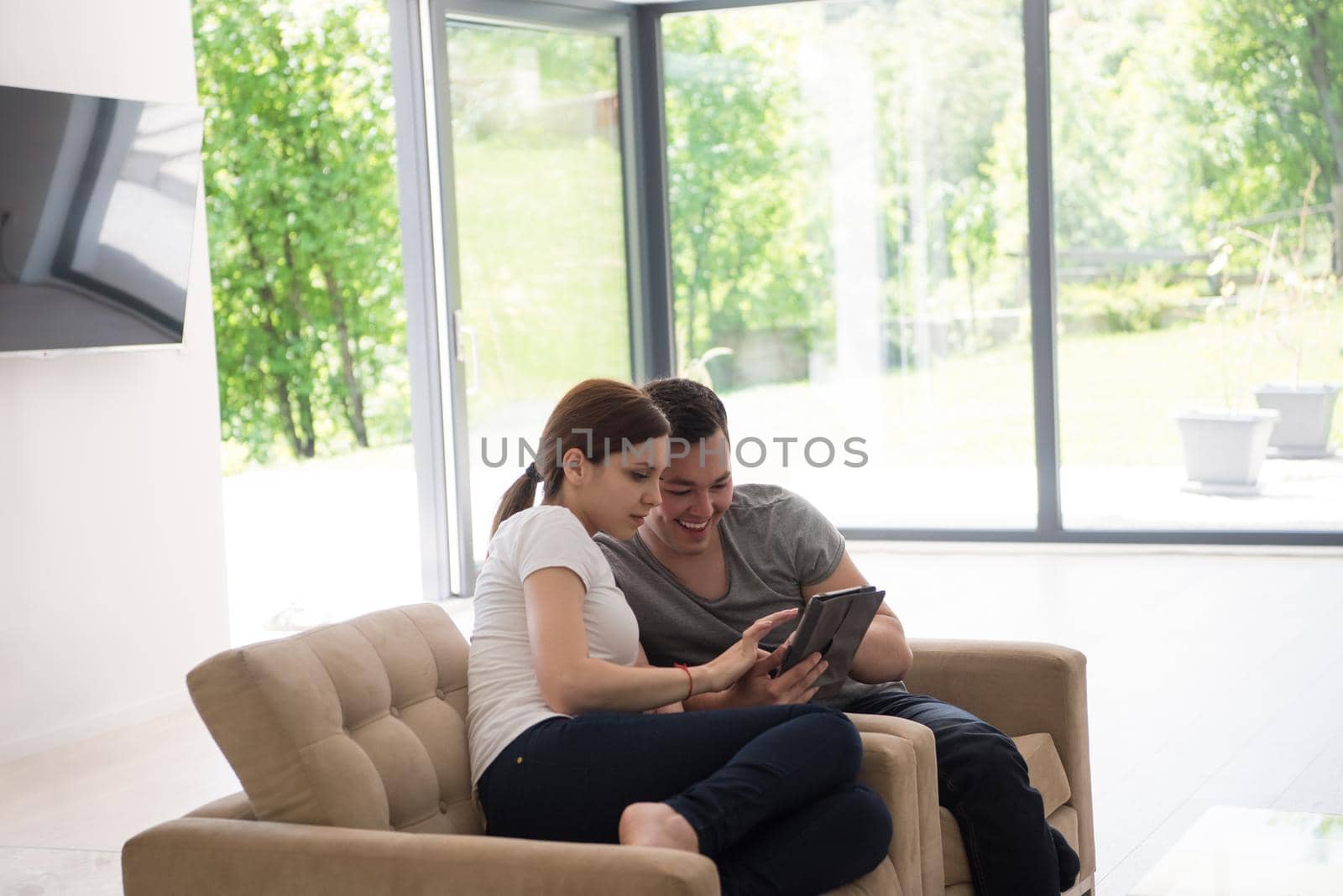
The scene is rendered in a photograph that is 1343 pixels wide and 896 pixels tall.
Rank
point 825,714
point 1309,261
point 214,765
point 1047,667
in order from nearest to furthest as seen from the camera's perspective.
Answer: point 825,714 → point 1047,667 → point 214,765 → point 1309,261

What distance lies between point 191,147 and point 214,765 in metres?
1.88

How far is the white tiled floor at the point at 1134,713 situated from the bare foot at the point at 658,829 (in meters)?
1.38

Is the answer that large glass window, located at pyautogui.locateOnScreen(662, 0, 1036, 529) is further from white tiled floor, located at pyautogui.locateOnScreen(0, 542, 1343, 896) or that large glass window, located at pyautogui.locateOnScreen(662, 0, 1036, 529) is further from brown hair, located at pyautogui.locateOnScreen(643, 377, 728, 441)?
brown hair, located at pyautogui.locateOnScreen(643, 377, 728, 441)

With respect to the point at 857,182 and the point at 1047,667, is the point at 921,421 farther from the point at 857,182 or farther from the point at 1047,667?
the point at 1047,667

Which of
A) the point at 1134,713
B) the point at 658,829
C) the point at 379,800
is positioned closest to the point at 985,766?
the point at 658,829

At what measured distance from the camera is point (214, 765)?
4.34 m

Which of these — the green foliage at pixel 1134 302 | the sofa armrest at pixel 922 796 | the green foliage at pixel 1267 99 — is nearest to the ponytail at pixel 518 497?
the sofa armrest at pixel 922 796

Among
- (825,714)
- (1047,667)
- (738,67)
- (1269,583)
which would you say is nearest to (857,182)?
(738,67)

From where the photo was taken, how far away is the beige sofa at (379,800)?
1.87 m

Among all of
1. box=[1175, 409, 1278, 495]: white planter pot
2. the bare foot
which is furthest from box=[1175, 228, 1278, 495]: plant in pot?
the bare foot

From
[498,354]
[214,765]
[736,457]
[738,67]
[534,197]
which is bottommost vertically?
[214,765]

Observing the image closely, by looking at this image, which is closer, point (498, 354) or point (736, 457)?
point (498, 354)

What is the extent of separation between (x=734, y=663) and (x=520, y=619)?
1.11ft

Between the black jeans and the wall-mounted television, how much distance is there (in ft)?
9.11
